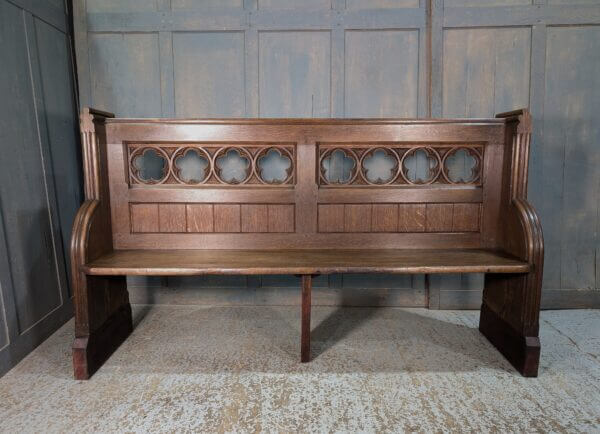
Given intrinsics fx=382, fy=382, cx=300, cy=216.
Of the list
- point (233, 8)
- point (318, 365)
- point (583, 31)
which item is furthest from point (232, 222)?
point (583, 31)

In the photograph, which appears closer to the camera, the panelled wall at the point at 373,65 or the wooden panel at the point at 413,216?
the wooden panel at the point at 413,216

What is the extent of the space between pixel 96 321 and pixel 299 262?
3.18ft

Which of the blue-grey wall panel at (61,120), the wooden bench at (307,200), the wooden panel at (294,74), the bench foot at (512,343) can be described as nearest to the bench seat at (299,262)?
the wooden bench at (307,200)

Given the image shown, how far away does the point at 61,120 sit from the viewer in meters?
2.21

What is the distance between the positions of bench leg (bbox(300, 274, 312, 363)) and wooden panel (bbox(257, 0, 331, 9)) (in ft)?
5.43

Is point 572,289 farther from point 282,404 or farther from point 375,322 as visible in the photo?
point 282,404

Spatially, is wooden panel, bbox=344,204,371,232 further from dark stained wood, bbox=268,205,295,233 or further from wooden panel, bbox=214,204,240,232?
wooden panel, bbox=214,204,240,232

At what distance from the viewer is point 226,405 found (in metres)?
1.47

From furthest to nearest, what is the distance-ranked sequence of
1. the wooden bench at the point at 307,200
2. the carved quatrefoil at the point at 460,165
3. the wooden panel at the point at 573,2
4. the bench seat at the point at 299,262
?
the carved quatrefoil at the point at 460,165 → the wooden panel at the point at 573,2 → the wooden bench at the point at 307,200 → the bench seat at the point at 299,262

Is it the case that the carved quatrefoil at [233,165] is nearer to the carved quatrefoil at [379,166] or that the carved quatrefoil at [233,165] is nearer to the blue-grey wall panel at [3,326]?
the carved quatrefoil at [379,166]

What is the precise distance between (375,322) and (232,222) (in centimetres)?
102

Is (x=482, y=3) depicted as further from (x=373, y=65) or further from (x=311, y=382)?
(x=311, y=382)

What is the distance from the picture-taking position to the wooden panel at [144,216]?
77.4 inches

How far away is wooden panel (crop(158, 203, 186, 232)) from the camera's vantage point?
1968 millimetres
